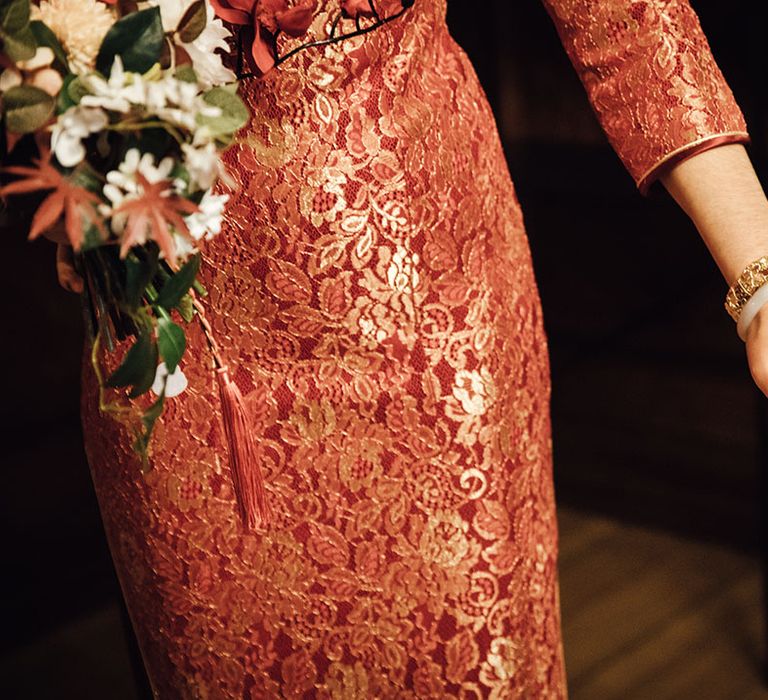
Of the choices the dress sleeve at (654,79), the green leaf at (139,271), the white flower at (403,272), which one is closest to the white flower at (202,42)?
the green leaf at (139,271)

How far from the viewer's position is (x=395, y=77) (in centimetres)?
100

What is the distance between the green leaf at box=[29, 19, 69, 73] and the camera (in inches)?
27.0

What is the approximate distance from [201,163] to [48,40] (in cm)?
11

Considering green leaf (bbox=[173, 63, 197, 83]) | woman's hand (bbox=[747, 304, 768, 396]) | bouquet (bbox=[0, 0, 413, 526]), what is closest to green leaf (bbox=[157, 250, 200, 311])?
bouquet (bbox=[0, 0, 413, 526])

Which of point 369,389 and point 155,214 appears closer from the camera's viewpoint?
point 155,214

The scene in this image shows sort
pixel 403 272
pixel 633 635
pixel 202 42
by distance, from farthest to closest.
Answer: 1. pixel 633 635
2. pixel 403 272
3. pixel 202 42

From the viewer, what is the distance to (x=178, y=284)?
2.43 ft

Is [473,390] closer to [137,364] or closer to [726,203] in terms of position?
[726,203]

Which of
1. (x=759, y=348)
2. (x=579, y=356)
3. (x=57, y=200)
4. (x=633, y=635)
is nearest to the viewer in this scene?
(x=57, y=200)

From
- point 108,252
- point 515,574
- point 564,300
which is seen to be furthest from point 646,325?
point 108,252

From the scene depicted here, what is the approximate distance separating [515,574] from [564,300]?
7.72ft

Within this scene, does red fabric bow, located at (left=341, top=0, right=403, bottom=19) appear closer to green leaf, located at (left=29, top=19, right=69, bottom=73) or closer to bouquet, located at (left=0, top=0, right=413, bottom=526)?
bouquet, located at (left=0, top=0, right=413, bottom=526)

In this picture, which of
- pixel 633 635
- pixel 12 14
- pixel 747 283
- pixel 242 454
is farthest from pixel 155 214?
pixel 633 635

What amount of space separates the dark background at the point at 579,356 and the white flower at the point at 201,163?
195 centimetres
